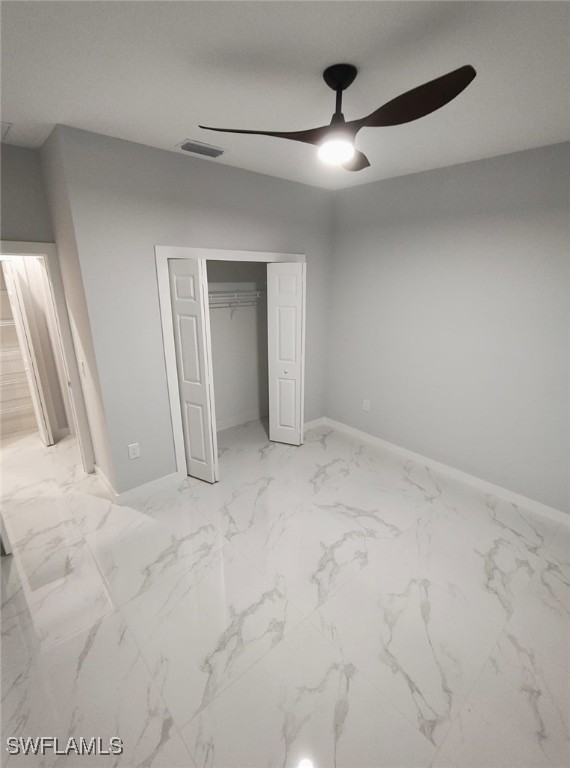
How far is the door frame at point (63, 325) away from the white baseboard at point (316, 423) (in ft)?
8.00

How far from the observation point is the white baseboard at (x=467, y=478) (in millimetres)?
2807

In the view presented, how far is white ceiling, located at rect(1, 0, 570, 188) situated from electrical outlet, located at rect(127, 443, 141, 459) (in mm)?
2290

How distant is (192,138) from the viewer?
2.38 m

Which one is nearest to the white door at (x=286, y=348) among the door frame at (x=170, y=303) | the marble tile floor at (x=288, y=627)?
the door frame at (x=170, y=303)

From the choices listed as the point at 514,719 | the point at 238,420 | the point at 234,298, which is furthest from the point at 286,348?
the point at 514,719

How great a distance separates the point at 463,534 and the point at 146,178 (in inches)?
142

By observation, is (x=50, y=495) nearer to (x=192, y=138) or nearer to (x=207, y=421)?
(x=207, y=421)

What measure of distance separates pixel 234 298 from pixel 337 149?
262 centimetres

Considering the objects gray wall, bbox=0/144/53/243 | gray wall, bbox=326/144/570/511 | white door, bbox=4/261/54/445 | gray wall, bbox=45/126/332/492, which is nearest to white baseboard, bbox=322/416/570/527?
gray wall, bbox=326/144/570/511

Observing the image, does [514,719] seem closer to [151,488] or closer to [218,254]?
[151,488]

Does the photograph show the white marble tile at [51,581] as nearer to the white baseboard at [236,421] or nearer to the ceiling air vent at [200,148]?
the white baseboard at [236,421]

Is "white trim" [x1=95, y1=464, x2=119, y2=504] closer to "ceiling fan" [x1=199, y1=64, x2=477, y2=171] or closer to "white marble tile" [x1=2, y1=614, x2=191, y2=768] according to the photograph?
"white marble tile" [x1=2, y1=614, x2=191, y2=768]

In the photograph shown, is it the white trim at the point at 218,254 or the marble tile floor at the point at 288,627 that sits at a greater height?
the white trim at the point at 218,254

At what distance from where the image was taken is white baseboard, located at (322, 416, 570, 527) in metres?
2.81
